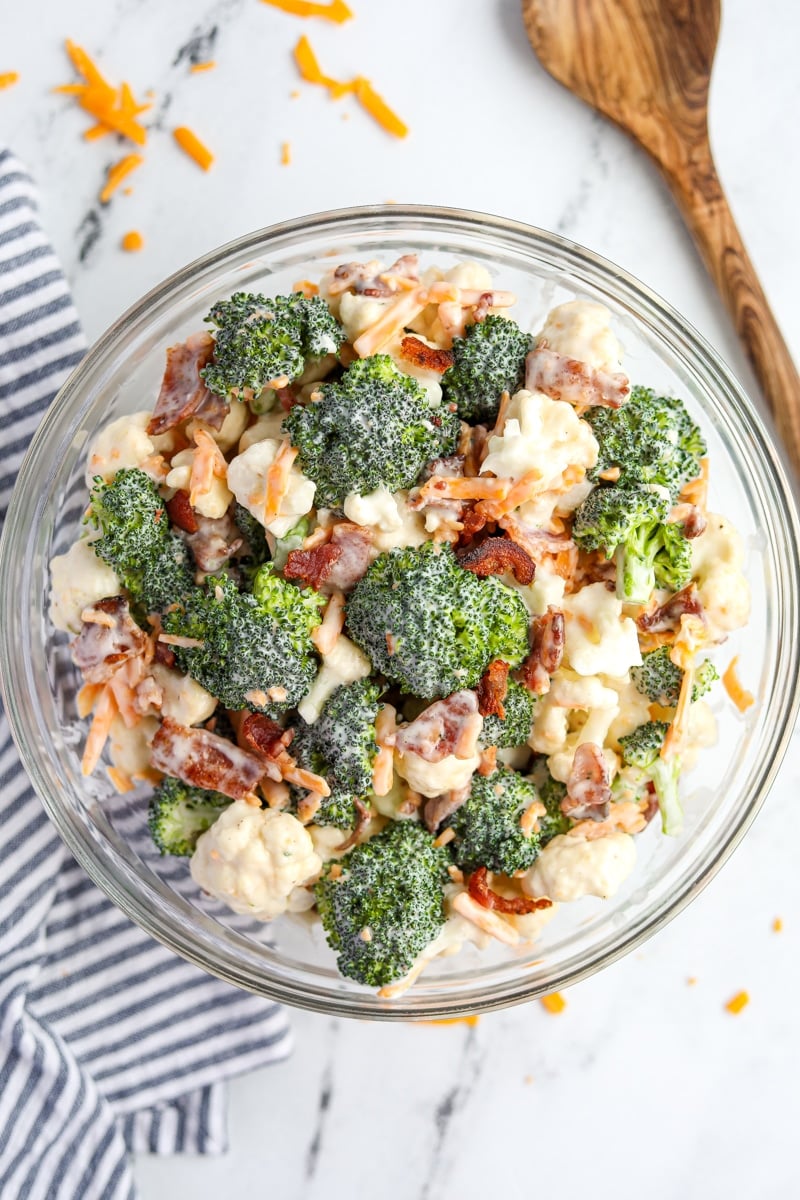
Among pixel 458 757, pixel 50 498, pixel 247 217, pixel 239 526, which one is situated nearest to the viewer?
pixel 458 757

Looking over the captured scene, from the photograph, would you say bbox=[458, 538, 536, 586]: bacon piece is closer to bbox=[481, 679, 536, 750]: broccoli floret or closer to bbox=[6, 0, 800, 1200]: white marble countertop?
bbox=[481, 679, 536, 750]: broccoli floret

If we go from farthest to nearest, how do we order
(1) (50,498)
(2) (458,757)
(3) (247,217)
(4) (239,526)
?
(3) (247,217) → (1) (50,498) → (4) (239,526) → (2) (458,757)

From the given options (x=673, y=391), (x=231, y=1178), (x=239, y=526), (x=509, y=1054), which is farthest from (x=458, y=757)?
(x=231, y=1178)

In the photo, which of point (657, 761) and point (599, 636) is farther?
point (657, 761)

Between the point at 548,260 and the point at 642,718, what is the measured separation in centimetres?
86

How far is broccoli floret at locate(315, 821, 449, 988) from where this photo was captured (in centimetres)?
165

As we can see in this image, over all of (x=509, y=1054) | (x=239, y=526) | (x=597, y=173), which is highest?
(x=597, y=173)

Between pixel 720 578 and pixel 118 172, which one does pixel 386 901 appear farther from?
pixel 118 172

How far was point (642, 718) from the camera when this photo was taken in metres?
1.72

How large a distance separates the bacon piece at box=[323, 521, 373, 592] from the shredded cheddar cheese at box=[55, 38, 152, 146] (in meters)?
1.07

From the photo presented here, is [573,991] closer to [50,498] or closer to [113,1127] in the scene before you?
[113,1127]

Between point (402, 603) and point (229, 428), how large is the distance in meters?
0.41

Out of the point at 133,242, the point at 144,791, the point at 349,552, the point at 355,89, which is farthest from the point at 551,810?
the point at 355,89

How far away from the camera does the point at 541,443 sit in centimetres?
151
